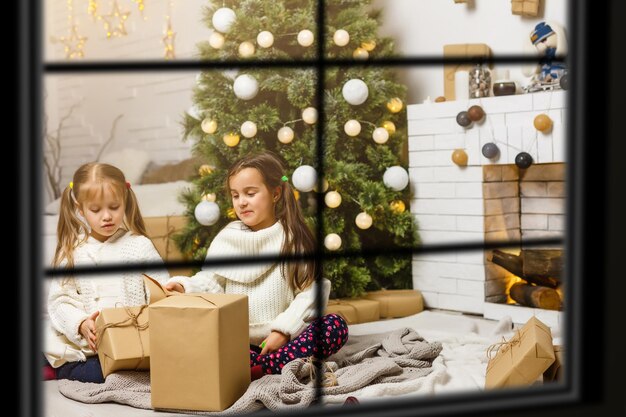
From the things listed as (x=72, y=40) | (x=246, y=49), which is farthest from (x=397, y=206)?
(x=72, y=40)

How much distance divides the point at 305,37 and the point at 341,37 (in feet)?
0.61

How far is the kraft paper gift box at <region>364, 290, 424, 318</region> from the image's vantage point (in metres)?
4.10

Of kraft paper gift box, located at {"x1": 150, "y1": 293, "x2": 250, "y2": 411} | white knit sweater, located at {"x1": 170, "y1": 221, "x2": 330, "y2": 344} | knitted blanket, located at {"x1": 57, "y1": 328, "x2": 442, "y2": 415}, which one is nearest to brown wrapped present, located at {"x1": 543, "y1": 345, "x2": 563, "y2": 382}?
knitted blanket, located at {"x1": 57, "y1": 328, "x2": 442, "y2": 415}

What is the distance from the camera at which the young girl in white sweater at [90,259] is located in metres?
2.86

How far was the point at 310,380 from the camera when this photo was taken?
272 centimetres

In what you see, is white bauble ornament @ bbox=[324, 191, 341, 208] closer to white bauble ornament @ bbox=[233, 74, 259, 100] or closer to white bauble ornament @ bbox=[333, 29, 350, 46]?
white bauble ornament @ bbox=[233, 74, 259, 100]

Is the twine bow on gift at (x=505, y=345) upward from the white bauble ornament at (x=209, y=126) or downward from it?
downward

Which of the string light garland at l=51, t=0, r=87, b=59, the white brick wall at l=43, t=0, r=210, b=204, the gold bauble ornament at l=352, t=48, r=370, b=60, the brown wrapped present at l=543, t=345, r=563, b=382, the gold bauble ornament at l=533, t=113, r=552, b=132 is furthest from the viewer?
the string light garland at l=51, t=0, r=87, b=59

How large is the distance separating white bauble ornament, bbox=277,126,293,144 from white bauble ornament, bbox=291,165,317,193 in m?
0.16

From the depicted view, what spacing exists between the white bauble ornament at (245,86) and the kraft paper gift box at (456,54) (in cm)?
Result: 105

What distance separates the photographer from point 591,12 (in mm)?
1096

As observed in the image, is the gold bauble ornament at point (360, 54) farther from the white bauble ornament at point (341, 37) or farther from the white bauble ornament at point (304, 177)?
the white bauble ornament at point (304, 177)

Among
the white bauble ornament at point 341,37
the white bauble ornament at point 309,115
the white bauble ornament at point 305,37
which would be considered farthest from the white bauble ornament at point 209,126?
the white bauble ornament at point 341,37

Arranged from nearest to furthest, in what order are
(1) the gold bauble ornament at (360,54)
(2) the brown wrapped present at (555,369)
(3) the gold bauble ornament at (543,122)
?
1. (2) the brown wrapped present at (555,369)
2. (3) the gold bauble ornament at (543,122)
3. (1) the gold bauble ornament at (360,54)
